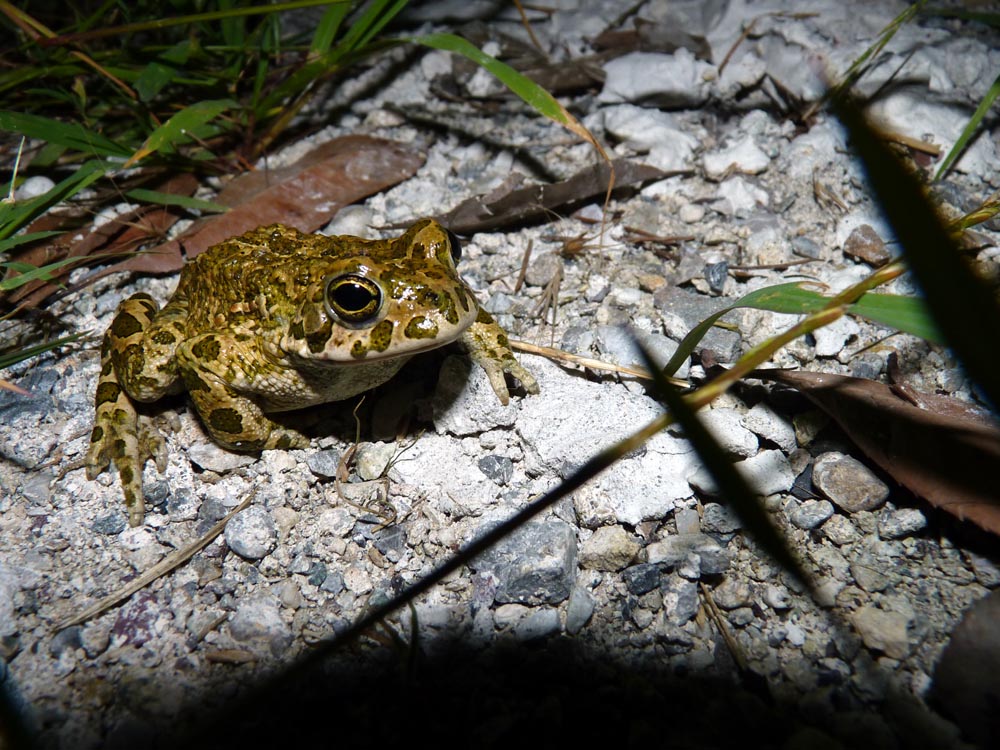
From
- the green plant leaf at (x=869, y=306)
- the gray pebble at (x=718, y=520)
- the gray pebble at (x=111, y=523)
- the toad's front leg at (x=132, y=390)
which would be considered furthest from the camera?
the toad's front leg at (x=132, y=390)

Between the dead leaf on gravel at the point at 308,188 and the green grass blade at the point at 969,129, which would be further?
the dead leaf on gravel at the point at 308,188

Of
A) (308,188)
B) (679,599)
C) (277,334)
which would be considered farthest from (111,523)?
(679,599)

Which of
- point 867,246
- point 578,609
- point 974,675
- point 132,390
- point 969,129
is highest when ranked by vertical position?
point 969,129

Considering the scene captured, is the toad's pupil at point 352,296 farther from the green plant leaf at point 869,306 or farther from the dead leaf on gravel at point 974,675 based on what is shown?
the dead leaf on gravel at point 974,675

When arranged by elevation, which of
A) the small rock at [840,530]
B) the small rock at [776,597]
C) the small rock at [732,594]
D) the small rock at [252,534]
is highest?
the small rock at [840,530]

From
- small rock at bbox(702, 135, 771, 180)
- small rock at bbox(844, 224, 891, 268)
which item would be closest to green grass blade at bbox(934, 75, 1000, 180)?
small rock at bbox(844, 224, 891, 268)

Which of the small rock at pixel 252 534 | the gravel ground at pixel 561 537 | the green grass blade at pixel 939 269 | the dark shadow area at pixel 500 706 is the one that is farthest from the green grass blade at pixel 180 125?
the green grass blade at pixel 939 269

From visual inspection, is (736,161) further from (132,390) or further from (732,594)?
(132,390)
